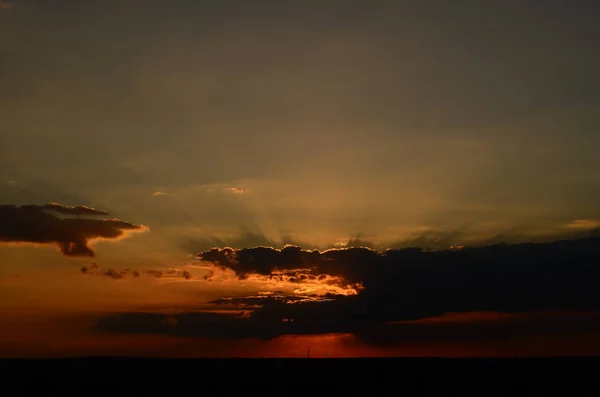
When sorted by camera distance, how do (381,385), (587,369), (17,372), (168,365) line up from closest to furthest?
(381,385) → (17,372) → (587,369) → (168,365)

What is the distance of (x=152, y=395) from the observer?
60938 mm

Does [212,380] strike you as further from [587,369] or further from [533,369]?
[587,369]

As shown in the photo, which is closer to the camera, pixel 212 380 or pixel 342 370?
pixel 212 380

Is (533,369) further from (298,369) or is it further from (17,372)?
(17,372)

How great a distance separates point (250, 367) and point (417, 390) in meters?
33.4

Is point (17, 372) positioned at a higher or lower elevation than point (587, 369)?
higher

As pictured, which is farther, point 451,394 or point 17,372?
point 17,372

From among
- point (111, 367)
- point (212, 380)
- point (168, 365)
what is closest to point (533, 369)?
point (212, 380)

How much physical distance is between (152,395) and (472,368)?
49405 millimetres

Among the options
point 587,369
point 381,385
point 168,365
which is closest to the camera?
point 381,385

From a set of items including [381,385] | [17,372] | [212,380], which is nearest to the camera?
[381,385]

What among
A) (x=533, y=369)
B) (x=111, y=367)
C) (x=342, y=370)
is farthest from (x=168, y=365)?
(x=533, y=369)

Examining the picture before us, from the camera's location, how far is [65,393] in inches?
2466

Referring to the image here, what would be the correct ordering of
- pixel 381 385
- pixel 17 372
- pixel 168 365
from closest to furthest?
1. pixel 381 385
2. pixel 17 372
3. pixel 168 365
